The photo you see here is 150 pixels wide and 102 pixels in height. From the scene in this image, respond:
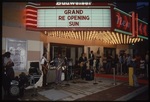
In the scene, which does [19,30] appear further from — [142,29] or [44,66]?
[142,29]

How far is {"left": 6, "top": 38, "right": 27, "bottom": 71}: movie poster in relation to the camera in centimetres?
943

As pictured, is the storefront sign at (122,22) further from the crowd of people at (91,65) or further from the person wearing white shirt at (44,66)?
the person wearing white shirt at (44,66)

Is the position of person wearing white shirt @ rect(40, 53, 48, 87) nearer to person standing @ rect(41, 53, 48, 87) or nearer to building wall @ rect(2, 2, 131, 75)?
person standing @ rect(41, 53, 48, 87)

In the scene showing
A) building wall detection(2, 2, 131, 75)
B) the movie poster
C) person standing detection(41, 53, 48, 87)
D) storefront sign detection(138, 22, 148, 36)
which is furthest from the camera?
storefront sign detection(138, 22, 148, 36)

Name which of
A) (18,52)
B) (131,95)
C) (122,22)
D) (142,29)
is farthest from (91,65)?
(18,52)

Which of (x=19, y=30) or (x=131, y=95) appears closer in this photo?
(x=131, y=95)

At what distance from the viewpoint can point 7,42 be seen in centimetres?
929

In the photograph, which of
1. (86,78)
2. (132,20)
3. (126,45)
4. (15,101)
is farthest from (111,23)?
(126,45)

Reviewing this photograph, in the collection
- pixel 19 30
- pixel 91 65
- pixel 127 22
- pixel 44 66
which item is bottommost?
pixel 91 65

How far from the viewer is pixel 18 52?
9750mm

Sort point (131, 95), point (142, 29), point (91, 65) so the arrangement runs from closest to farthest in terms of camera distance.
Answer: point (131, 95)
point (91, 65)
point (142, 29)

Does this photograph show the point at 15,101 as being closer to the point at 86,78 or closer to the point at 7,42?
the point at 7,42

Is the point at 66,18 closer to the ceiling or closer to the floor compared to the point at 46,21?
closer to the ceiling

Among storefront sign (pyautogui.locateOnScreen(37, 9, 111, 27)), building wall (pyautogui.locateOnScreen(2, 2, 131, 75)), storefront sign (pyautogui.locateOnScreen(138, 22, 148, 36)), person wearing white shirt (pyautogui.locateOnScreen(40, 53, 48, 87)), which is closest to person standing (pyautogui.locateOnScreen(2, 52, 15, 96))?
building wall (pyautogui.locateOnScreen(2, 2, 131, 75))
